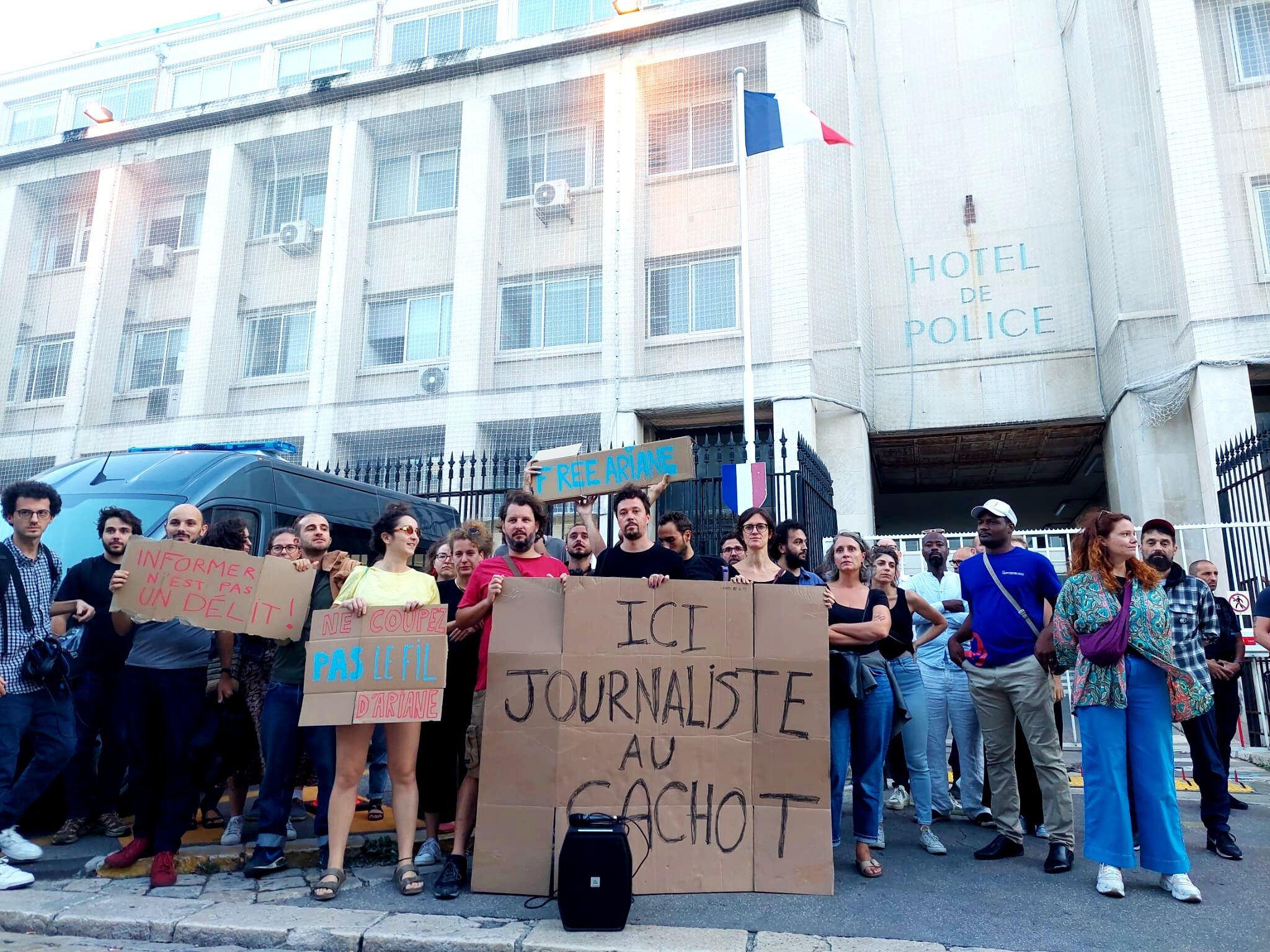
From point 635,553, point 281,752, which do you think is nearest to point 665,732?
point 635,553

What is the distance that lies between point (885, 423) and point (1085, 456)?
493cm

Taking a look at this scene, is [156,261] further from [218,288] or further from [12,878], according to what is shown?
[12,878]

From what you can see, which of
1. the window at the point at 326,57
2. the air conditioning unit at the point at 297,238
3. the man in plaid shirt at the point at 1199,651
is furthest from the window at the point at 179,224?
the man in plaid shirt at the point at 1199,651

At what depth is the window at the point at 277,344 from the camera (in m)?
17.2

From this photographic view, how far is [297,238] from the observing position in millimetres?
17281

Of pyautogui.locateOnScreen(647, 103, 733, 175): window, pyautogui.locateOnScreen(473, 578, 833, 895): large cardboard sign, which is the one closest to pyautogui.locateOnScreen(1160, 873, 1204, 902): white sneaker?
pyautogui.locateOnScreen(473, 578, 833, 895): large cardboard sign

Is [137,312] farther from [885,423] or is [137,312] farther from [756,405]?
[885,423]

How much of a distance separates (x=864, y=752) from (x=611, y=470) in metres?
2.39

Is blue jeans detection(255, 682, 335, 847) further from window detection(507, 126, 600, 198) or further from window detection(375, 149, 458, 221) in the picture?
window detection(375, 149, 458, 221)

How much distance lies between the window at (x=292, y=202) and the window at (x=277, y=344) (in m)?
2.02

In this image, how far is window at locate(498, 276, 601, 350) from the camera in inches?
618

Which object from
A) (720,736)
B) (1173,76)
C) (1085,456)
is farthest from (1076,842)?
(1085,456)

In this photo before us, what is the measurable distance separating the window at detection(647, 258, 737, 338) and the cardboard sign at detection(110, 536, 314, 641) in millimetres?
A: 11275

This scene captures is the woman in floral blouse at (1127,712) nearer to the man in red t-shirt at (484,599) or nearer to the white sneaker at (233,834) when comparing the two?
the man in red t-shirt at (484,599)
